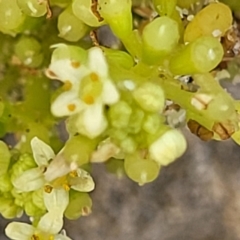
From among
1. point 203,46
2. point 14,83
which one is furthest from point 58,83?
point 203,46

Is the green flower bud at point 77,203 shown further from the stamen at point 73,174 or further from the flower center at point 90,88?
the flower center at point 90,88

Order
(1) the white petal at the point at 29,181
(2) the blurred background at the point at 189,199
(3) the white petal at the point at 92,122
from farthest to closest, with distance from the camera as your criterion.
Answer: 1. (2) the blurred background at the point at 189,199
2. (1) the white petal at the point at 29,181
3. (3) the white petal at the point at 92,122

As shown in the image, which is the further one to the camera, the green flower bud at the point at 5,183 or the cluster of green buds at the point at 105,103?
the green flower bud at the point at 5,183

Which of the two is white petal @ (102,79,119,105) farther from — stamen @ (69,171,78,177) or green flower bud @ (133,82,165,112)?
stamen @ (69,171,78,177)

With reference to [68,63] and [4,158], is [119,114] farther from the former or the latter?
[4,158]

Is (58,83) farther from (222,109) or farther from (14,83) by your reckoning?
(222,109)

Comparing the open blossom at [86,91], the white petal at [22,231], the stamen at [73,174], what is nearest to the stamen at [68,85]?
the open blossom at [86,91]
